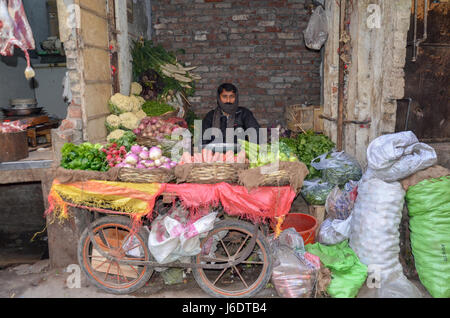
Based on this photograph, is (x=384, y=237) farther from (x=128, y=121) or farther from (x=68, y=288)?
(x=128, y=121)

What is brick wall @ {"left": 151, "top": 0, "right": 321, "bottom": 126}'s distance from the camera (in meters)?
7.54

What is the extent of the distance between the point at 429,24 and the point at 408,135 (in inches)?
80.7

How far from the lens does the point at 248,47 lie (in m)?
7.64

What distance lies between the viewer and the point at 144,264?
3699 millimetres

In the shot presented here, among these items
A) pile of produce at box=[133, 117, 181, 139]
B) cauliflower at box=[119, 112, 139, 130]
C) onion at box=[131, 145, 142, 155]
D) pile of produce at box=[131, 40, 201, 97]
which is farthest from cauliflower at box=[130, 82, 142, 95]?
onion at box=[131, 145, 142, 155]

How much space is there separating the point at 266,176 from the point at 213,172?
0.52 m

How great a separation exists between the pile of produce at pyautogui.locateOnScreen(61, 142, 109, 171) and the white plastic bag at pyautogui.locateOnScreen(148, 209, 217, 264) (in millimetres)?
886

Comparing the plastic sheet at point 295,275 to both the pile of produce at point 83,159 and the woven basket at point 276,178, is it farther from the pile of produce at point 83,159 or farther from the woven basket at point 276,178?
the pile of produce at point 83,159

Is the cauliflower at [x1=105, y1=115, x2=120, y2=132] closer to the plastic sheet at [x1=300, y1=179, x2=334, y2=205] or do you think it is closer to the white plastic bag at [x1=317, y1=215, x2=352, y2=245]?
the plastic sheet at [x1=300, y1=179, x2=334, y2=205]

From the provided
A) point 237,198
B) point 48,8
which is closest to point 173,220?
point 237,198

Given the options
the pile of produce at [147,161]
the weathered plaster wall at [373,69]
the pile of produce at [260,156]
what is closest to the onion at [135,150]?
the pile of produce at [147,161]

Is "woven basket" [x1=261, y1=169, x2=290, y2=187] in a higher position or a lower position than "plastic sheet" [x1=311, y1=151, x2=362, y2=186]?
higher

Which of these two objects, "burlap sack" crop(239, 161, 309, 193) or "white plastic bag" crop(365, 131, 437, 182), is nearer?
"burlap sack" crop(239, 161, 309, 193)
